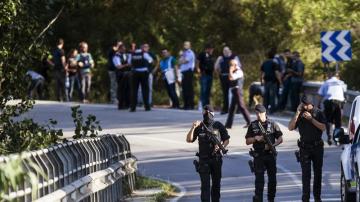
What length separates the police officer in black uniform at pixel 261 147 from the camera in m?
→ 14.2

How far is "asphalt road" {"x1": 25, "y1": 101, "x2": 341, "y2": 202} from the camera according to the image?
56.3 feet

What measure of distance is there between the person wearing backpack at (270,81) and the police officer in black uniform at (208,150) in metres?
15.8

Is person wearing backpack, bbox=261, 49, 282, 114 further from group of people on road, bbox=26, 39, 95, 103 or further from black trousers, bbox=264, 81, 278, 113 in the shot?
group of people on road, bbox=26, 39, 95, 103

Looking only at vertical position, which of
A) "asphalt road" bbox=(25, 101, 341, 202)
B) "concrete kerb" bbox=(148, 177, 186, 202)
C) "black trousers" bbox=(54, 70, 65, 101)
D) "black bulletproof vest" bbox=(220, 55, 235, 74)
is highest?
"black bulletproof vest" bbox=(220, 55, 235, 74)

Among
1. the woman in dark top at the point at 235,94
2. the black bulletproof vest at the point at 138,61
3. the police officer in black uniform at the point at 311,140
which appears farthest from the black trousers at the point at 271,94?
the police officer in black uniform at the point at 311,140

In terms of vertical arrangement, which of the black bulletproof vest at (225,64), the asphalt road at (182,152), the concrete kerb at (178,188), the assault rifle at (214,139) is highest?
the black bulletproof vest at (225,64)

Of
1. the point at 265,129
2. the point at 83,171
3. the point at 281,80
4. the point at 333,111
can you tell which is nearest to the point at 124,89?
the point at 281,80

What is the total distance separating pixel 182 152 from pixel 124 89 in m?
7.69

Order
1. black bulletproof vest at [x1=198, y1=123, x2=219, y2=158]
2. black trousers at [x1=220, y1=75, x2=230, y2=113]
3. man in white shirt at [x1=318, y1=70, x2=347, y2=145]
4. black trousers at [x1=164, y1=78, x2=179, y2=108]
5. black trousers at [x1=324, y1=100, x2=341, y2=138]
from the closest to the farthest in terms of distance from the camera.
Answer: black bulletproof vest at [x1=198, y1=123, x2=219, y2=158] → man in white shirt at [x1=318, y1=70, x2=347, y2=145] → black trousers at [x1=324, y1=100, x2=341, y2=138] → black trousers at [x1=220, y1=75, x2=230, y2=113] → black trousers at [x1=164, y1=78, x2=179, y2=108]

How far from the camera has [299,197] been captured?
15.8 metres

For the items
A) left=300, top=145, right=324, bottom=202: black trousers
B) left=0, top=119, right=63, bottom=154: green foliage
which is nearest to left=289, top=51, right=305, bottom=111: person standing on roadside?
left=300, top=145, right=324, bottom=202: black trousers

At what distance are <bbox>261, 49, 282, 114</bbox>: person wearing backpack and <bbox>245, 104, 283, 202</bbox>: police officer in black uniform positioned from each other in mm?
15515

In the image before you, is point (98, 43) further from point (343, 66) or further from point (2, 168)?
point (2, 168)

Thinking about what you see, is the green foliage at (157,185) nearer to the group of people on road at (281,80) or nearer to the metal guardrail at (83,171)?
the metal guardrail at (83,171)
